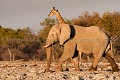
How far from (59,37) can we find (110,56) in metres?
2.29

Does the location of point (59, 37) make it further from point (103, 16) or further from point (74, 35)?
point (103, 16)

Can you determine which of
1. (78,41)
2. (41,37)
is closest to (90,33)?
(78,41)

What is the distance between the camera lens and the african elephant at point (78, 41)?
1870 cm

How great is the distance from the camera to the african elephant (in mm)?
18703

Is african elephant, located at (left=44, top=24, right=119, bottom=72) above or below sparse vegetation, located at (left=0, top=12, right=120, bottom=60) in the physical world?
below

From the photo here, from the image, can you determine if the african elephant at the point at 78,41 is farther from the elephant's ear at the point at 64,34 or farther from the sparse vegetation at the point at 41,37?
the sparse vegetation at the point at 41,37

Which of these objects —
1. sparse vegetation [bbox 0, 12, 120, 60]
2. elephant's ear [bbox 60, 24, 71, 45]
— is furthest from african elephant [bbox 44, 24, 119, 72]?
sparse vegetation [bbox 0, 12, 120, 60]

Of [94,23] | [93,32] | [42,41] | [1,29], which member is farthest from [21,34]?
[93,32]

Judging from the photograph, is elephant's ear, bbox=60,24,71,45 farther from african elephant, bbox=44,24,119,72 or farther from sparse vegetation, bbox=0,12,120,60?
sparse vegetation, bbox=0,12,120,60

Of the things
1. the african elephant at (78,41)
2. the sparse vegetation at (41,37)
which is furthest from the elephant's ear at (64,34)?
the sparse vegetation at (41,37)

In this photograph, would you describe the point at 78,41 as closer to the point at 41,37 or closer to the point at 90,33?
the point at 90,33

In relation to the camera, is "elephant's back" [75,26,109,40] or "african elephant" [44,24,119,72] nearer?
"african elephant" [44,24,119,72]

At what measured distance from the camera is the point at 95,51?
62.8ft

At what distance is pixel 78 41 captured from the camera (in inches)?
745
